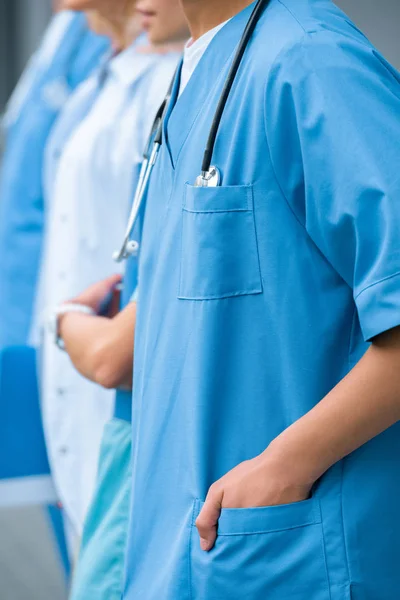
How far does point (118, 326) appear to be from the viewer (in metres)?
1.20

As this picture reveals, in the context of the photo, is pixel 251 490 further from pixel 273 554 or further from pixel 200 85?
pixel 200 85

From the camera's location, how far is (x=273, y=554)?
84 centimetres

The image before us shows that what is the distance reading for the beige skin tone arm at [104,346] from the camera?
46.9 inches

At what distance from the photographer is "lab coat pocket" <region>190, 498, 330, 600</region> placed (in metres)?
0.84

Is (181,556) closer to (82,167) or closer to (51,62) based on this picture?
(82,167)

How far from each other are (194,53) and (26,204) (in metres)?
1.58

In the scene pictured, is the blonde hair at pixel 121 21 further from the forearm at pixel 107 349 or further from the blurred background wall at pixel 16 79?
the forearm at pixel 107 349

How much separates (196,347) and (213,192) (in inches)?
5.8

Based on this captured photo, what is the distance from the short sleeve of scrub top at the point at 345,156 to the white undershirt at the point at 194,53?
174mm

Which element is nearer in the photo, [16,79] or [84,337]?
[84,337]

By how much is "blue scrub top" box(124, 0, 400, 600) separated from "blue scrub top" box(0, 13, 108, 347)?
5.24 ft

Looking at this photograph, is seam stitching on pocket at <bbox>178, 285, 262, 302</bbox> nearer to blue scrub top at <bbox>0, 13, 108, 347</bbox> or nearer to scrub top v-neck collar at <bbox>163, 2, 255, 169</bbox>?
scrub top v-neck collar at <bbox>163, 2, 255, 169</bbox>

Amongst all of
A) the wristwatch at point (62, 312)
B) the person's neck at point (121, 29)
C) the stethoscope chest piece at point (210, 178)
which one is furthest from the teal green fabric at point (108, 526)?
the person's neck at point (121, 29)

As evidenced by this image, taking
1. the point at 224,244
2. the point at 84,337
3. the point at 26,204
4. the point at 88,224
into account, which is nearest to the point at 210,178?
the point at 224,244
